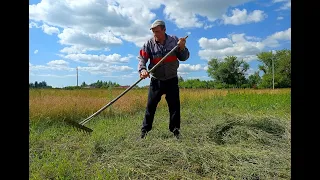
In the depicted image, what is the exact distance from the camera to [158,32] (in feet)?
11.7

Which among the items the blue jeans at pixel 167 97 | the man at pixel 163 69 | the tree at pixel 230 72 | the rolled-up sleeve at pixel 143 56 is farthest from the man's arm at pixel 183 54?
the tree at pixel 230 72

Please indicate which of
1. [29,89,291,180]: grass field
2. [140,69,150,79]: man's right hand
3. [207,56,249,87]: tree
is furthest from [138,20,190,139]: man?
[207,56,249,87]: tree

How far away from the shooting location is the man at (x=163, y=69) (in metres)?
3.61

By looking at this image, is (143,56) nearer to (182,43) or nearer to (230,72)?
(182,43)

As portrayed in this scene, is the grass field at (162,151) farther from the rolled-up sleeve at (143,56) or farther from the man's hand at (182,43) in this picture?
the man's hand at (182,43)

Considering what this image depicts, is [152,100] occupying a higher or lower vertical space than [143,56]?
lower

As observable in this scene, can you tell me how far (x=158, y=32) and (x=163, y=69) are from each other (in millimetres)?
488

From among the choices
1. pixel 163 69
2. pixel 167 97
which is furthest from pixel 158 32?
pixel 167 97

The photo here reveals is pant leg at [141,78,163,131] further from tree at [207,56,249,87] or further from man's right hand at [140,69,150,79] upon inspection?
tree at [207,56,249,87]
